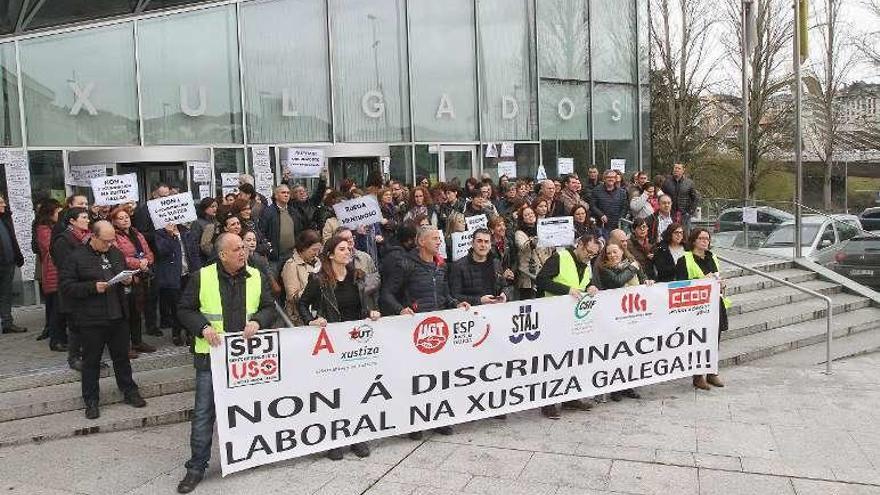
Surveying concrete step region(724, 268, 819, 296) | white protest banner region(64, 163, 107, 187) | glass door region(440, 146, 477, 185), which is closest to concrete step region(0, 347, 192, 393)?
white protest banner region(64, 163, 107, 187)

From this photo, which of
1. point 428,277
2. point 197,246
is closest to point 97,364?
point 197,246

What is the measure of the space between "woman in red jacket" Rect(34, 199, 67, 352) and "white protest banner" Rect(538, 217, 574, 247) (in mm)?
5463

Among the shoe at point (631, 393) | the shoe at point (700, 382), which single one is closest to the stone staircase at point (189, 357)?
the shoe at point (700, 382)

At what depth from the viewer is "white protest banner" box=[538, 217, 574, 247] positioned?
8.79 metres

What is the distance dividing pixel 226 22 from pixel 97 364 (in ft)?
31.3

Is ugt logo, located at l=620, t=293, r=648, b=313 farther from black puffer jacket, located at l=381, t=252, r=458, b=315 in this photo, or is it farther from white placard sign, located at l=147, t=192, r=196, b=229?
white placard sign, located at l=147, t=192, r=196, b=229

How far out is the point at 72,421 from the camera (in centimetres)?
712

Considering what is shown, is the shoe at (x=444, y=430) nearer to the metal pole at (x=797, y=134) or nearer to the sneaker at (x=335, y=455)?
the sneaker at (x=335, y=455)

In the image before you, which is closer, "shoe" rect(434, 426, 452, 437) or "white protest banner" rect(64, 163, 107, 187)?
"shoe" rect(434, 426, 452, 437)

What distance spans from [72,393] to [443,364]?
12.1 feet

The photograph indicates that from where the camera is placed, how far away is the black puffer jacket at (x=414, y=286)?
7.04 m

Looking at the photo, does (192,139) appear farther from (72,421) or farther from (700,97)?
(700,97)

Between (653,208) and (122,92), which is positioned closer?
(653,208)

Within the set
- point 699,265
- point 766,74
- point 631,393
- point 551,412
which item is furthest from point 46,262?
point 766,74
